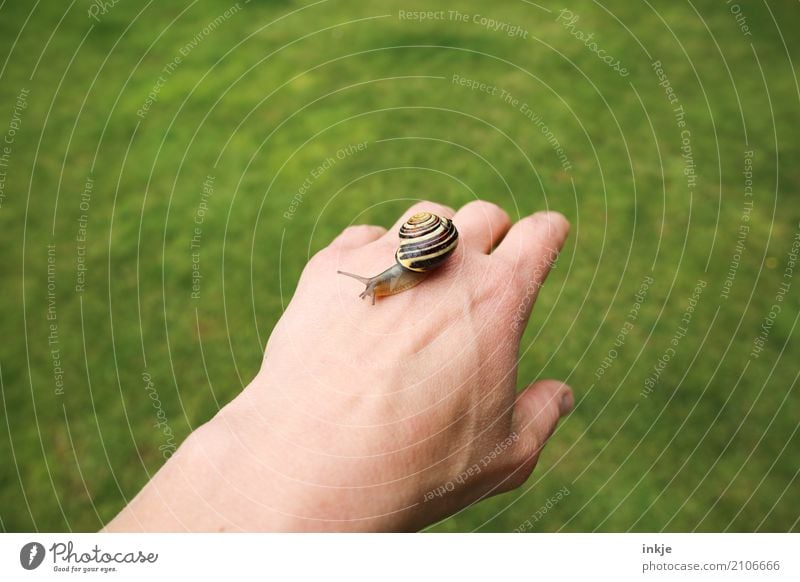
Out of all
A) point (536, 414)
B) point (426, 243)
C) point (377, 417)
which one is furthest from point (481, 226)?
point (377, 417)

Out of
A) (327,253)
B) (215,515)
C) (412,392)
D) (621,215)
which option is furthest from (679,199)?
(215,515)

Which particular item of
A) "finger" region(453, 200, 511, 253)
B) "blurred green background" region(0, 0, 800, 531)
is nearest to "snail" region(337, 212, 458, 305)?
"finger" region(453, 200, 511, 253)

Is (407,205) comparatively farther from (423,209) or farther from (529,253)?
(529,253)

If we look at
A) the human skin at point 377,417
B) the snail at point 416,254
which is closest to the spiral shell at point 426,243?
the snail at point 416,254

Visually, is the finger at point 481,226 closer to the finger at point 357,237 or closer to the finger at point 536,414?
the finger at point 357,237

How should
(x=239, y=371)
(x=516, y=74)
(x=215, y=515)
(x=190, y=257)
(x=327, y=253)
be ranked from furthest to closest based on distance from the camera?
(x=516, y=74) → (x=190, y=257) → (x=239, y=371) → (x=327, y=253) → (x=215, y=515)

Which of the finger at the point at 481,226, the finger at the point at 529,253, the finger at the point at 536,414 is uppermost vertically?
the finger at the point at 481,226

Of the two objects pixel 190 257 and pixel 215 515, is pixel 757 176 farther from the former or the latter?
pixel 215 515
